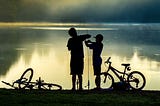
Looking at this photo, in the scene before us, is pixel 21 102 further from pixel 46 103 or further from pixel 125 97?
pixel 125 97

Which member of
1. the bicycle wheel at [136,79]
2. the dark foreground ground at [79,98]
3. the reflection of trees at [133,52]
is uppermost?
the reflection of trees at [133,52]

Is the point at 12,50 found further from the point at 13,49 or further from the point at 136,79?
the point at 136,79

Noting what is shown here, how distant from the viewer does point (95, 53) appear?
16406 millimetres

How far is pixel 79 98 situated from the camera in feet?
43.1

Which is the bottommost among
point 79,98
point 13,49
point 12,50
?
point 79,98

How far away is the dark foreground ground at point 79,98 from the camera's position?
12375 mm

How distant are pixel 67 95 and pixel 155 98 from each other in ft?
8.78

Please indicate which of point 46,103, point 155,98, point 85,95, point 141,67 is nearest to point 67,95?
point 85,95

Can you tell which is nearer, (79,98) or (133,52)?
(79,98)

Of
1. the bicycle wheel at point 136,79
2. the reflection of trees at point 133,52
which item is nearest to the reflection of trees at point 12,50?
the reflection of trees at point 133,52

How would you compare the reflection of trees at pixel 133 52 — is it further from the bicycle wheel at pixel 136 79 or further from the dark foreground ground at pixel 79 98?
the dark foreground ground at pixel 79 98

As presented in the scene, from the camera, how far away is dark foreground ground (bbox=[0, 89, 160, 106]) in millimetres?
12375

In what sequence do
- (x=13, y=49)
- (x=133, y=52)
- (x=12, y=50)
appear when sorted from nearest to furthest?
(x=133, y=52) < (x=12, y=50) < (x=13, y=49)

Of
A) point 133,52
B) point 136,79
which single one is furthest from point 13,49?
point 136,79
